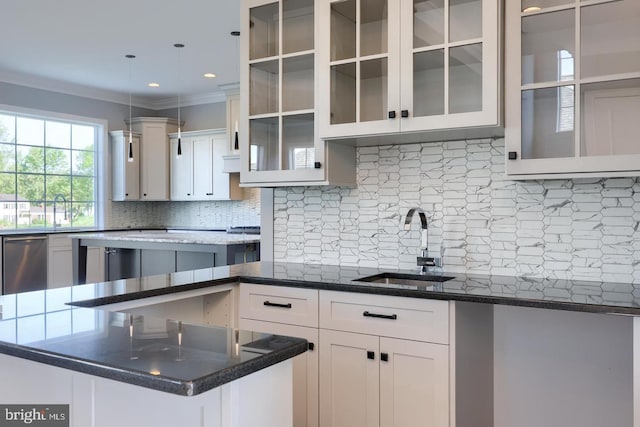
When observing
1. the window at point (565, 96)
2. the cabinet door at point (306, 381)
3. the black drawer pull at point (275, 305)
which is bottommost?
the cabinet door at point (306, 381)

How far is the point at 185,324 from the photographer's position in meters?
1.37

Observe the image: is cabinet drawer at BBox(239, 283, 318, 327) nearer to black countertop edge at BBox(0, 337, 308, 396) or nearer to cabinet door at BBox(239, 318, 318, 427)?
cabinet door at BBox(239, 318, 318, 427)

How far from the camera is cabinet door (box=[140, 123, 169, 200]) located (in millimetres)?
7613

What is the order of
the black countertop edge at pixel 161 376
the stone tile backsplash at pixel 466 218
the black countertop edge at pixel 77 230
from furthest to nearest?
the black countertop edge at pixel 77 230, the stone tile backsplash at pixel 466 218, the black countertop edge at pixel 161 376

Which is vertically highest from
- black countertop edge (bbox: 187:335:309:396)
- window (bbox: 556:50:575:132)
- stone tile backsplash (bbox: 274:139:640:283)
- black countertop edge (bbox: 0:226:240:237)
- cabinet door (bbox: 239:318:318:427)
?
window (bbox: 556:50:575:132)

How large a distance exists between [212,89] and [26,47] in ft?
8.04

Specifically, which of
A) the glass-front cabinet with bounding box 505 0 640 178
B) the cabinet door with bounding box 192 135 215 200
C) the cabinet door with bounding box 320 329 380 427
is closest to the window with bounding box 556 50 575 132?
the glass-front cabinet with bounding box 505 0 640 178

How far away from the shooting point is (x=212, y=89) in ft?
23.9

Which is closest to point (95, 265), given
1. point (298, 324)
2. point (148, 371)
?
point (298, 324)

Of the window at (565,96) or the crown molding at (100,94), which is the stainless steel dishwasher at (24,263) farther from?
the window at (565,96)

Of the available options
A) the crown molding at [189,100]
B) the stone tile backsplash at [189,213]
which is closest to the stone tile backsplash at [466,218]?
the stone tile backsplash at [189,213]

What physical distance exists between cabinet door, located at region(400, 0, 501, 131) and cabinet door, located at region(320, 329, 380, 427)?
1.00 meters

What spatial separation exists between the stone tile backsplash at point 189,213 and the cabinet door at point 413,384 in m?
5.13

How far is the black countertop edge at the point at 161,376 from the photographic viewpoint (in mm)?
938
